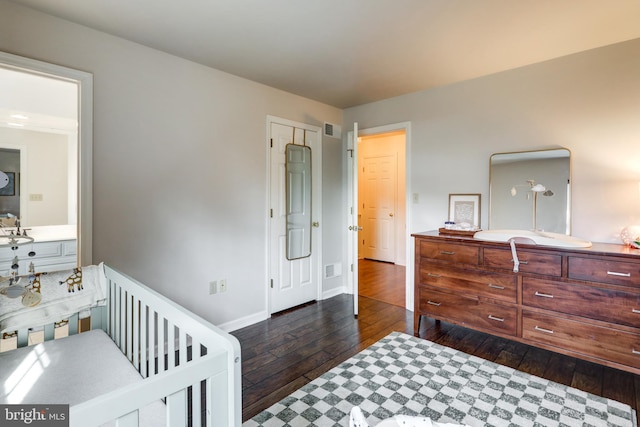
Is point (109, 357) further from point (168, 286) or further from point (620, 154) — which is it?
point (620, 154)

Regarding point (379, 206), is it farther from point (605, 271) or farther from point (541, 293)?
point (605, 271)

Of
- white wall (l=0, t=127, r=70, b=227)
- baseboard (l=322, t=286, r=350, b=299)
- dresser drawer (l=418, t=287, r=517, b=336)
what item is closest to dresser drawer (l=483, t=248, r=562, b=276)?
dresser drawer (l=418, t=287, r=517, b=336)

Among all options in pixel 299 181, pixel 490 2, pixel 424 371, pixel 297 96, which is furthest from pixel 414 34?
pixel 424 371

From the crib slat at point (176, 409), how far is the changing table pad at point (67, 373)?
0.28 meters

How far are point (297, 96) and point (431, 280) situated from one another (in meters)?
2.30

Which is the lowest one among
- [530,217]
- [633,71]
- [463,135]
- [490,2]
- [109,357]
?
[109,357]

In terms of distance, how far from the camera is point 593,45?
222cm

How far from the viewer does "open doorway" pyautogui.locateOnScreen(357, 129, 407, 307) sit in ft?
18.1

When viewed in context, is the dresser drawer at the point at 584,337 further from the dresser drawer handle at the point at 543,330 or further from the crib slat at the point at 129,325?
the crib slat at the point at 129,325

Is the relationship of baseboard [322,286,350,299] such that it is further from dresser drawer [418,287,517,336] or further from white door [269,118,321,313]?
dresser drawer [418,287,517,336]

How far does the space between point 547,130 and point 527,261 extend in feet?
3.65

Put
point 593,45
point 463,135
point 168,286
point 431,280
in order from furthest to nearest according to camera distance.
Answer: point 463,135 < point 431,280 < point 168,286 < point 593,45

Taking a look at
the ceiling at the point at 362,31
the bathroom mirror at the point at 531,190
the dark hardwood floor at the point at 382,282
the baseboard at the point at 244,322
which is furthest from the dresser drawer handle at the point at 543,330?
the baseboard at the point at 244,322

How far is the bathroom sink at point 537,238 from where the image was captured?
2.09 m
